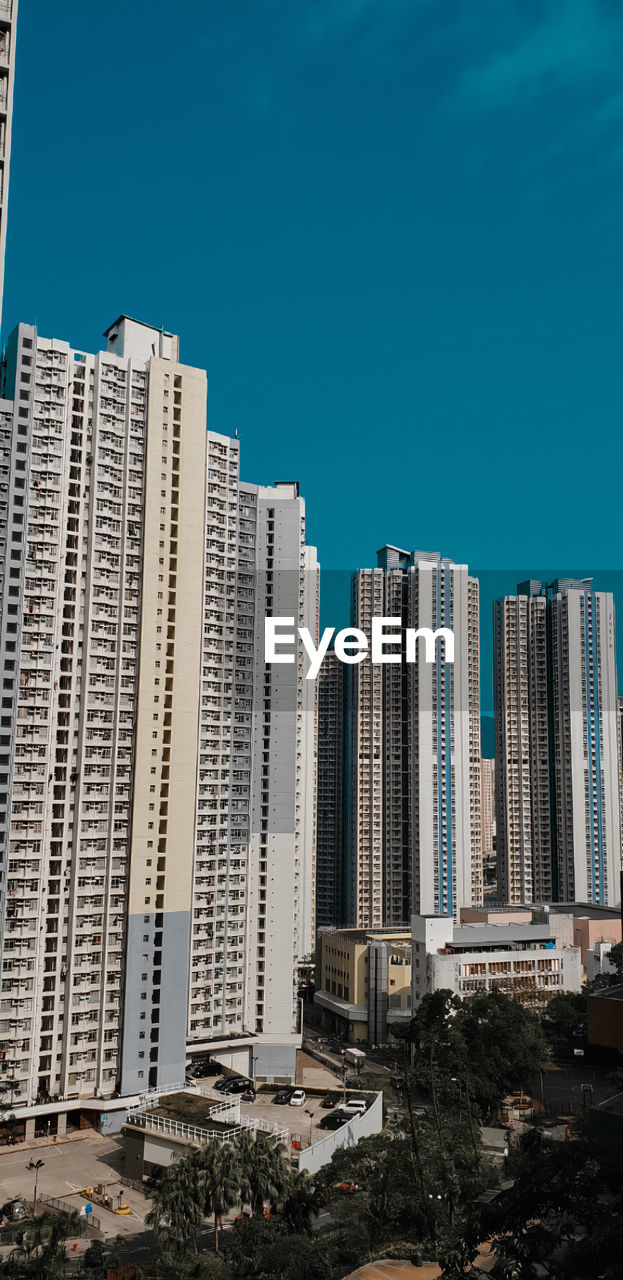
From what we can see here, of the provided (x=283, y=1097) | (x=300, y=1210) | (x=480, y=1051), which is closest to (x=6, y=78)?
(x=300, y=1210)

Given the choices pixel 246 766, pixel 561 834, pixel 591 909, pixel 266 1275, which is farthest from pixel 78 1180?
pixel 561 834

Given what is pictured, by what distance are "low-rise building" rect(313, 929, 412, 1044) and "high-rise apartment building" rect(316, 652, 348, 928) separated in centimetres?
1634

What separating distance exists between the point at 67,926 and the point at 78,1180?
652 cm

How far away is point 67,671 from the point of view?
28453 millimetres

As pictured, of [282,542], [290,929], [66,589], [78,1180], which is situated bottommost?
[78,1180]

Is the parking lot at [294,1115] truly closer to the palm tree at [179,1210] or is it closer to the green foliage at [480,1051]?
the green foliage at [480,1051]

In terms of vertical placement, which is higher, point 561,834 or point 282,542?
point 282,542

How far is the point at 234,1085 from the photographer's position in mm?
29719

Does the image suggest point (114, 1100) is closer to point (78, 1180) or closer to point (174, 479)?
point (78, 1180)

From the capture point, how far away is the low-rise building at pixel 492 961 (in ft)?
119

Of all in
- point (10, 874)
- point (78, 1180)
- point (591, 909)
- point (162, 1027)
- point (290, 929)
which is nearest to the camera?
point (78, 1180)

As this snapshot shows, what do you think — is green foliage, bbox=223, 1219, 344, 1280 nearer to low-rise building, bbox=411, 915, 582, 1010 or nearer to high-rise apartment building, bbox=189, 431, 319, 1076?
high-rise apartment building, bbox=189, 431, 319, 1076

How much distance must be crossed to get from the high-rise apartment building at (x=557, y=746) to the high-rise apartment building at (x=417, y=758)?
272 centimetres

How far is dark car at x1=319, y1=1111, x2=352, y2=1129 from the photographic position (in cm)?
2532
